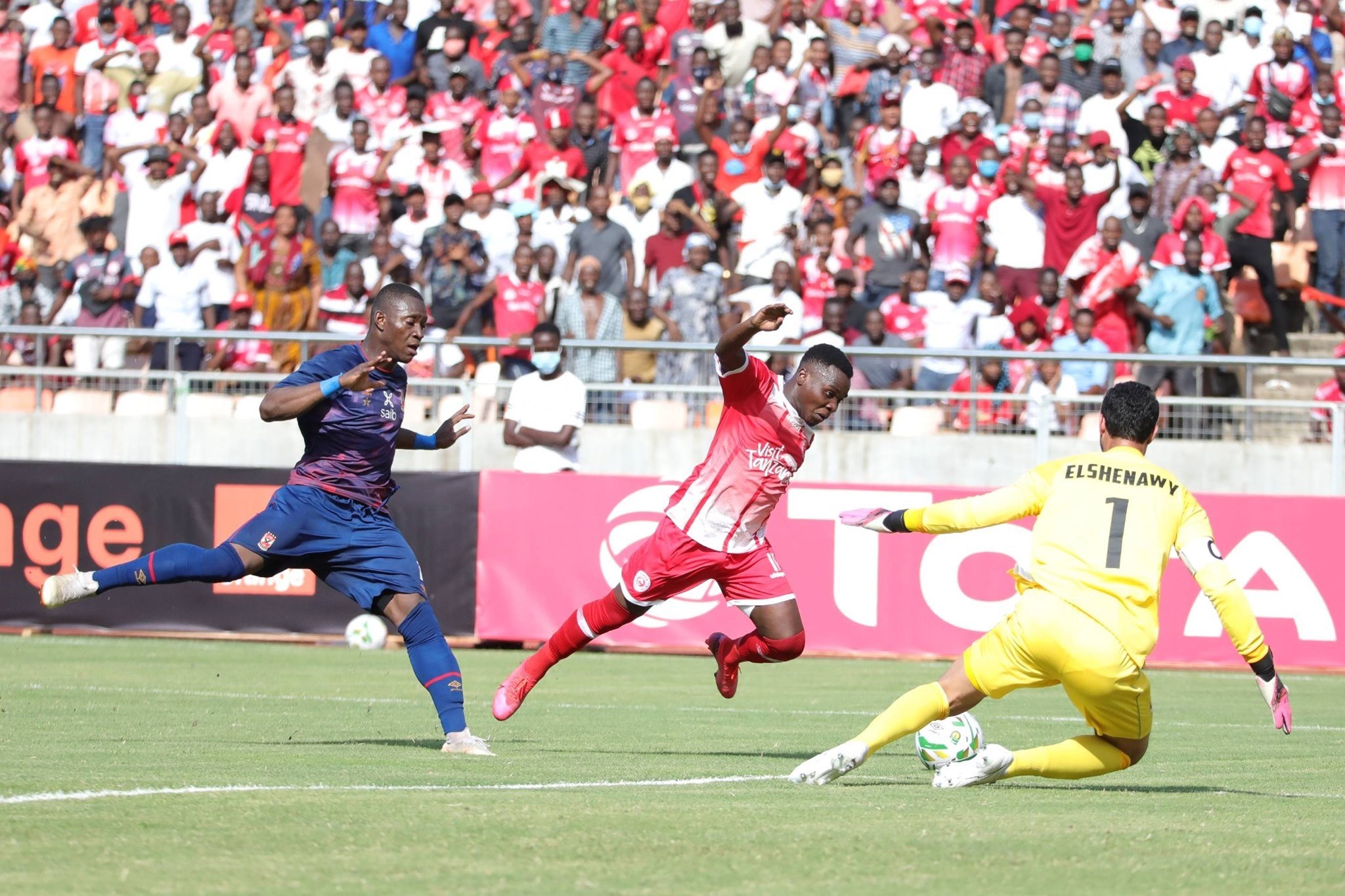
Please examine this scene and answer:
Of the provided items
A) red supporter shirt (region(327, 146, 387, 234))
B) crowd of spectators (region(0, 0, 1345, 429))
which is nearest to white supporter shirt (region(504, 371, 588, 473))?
crowd of spectators (region(0, 0, 1345, 429))

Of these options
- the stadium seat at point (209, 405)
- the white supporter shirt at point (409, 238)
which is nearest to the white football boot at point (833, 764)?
the stadium seat at point (209, 405)

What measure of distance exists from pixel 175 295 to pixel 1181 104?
11.8 meters

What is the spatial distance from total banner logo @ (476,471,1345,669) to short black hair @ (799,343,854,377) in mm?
7181

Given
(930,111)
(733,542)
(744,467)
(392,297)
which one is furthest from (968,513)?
(930,111)

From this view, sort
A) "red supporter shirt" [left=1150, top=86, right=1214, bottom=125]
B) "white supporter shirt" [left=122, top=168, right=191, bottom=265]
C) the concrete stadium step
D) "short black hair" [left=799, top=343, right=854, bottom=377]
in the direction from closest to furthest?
"short black hair" [left=799, top=343, right=854, bottom=377], the concrete stadium step, "red supporter shirt" [left=1150, top=86, right=1214, bottom=125], "white supporter shirt" [left=122, top=168, right=191, bottom=265]

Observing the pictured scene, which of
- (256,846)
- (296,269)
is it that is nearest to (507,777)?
(256,846)

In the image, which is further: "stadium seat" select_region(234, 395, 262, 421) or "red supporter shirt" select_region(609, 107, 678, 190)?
"red supporter shirt" select_region(609, 107, 678, 190)

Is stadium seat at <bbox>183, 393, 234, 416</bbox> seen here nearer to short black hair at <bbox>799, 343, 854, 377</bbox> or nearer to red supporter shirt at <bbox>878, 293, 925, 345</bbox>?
red supporter shirt at <bbox>878, 293, 925, 345</bbox>

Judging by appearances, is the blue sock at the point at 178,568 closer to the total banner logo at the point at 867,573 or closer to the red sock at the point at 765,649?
the red sock at the point at 765,649

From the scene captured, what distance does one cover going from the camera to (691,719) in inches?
440

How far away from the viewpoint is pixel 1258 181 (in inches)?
800

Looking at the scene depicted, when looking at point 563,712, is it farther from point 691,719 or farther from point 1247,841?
point 1247,841

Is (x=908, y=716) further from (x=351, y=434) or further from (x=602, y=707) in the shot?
(x=602, y=707)

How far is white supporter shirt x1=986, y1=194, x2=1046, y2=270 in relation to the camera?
67.0ft
